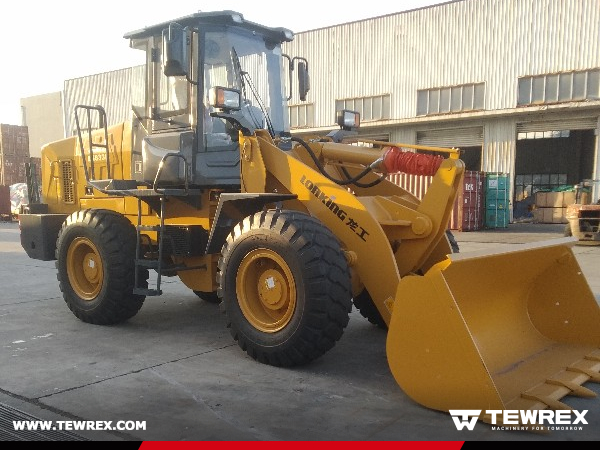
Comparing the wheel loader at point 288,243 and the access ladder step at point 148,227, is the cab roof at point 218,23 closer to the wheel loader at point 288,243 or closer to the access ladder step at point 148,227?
the wheel loader at point 288,243

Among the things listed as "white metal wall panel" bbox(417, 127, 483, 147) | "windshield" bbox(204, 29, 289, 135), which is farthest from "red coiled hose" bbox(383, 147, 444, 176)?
"white metal wall panel" bbox(417, 127, 483, 147)

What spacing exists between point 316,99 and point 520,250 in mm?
22766

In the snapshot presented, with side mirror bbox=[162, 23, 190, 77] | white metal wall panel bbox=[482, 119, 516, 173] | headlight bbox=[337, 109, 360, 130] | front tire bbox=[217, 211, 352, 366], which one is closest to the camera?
front tire bbox=[217, 211, 352, 366]

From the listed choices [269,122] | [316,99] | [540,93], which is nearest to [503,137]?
[540,93]

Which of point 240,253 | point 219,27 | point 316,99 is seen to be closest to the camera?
point 240,253

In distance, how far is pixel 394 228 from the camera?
4.57 meters

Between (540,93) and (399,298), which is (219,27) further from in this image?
(540,93)

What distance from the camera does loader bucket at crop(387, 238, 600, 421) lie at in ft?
10.7

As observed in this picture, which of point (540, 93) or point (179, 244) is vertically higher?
point (540, 93)

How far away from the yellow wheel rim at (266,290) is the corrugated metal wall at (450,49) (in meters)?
19.7

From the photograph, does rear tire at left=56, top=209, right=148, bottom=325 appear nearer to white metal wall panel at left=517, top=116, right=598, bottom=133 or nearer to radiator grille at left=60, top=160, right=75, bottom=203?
radiator grille at left=60, top=160, right=75, bottom=203

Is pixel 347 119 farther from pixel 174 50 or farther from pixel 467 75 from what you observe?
pixel 467 75

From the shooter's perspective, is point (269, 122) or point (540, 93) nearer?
point (269, 122)

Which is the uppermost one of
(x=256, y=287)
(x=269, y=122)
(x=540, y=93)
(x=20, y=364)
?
(x=540, y=93)
